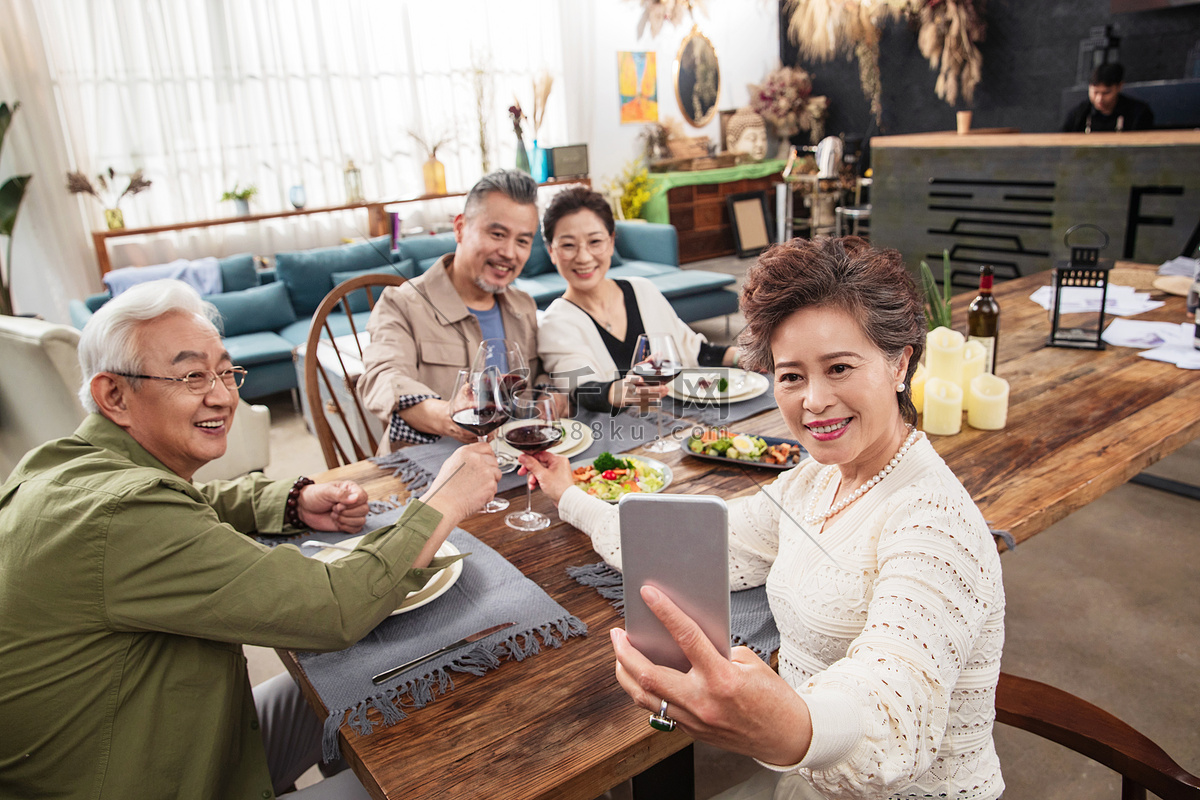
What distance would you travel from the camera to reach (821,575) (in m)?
0.99

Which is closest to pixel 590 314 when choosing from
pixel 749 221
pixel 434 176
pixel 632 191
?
pixel 434 176

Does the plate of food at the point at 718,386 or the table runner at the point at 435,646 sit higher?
the plate of food at the point at 718,386

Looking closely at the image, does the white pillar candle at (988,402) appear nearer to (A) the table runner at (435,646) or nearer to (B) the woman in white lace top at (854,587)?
(B) the woman in white lace top at (854,587)

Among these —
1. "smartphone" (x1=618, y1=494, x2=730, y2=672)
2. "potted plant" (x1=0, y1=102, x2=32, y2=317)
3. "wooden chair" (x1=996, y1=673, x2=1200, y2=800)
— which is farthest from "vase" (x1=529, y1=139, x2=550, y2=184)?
"smartphone" (x1=618, y1=494, x2=730, y2=672)

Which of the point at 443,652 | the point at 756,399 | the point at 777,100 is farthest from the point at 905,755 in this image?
the point at 777,100

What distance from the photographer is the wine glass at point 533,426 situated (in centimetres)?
141

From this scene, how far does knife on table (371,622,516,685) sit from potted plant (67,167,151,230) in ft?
16.5

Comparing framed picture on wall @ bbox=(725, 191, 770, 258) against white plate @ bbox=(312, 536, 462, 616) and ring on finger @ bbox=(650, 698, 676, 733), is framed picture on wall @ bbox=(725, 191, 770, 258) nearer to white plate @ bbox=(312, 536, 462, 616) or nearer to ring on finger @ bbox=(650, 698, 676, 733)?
white plate @ bbox=(312, 536, 462, 616)

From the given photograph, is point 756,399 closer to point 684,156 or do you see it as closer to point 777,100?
point 684,156

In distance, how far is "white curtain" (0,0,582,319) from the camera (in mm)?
5066

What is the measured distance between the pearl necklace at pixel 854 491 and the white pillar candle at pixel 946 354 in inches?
34.0

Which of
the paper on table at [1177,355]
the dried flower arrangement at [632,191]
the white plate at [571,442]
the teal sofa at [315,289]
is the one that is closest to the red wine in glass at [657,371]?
the white plate at [571,442]

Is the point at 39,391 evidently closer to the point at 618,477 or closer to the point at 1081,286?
the point at 618,477

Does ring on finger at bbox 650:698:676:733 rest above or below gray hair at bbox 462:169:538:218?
below
